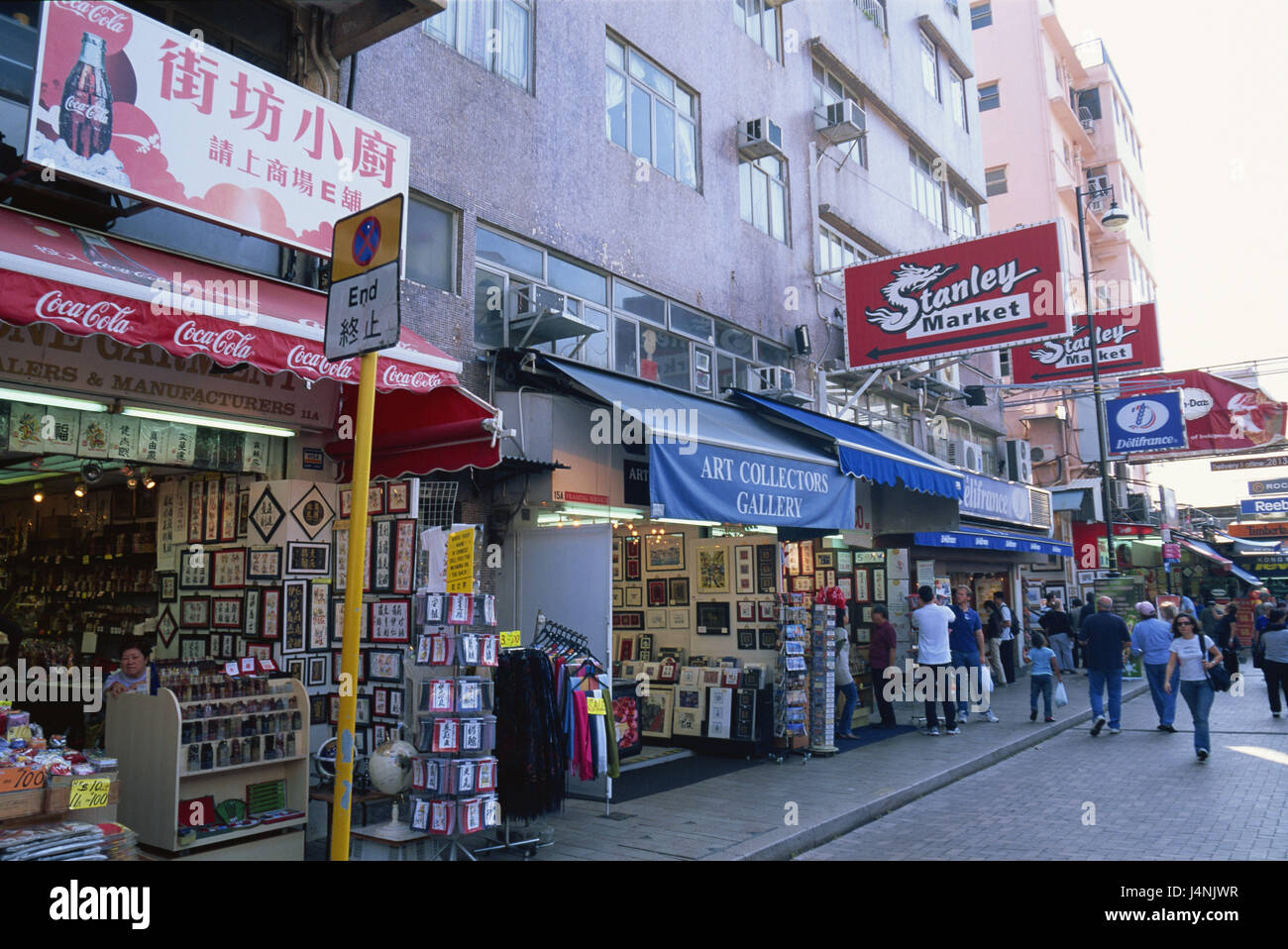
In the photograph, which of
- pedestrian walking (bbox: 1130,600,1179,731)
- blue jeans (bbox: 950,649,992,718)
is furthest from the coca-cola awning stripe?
pedestrian walking (bbox: 1130,600,1179,731)

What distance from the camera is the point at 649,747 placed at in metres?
11.8

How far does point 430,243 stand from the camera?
9.27 metres

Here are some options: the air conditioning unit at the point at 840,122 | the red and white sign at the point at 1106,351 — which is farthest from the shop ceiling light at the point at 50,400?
the red and white sign at the point at 1106,351

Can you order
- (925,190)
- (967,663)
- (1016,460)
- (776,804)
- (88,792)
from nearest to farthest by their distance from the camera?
(88,792)
(776,804)
(967,663)
(925,190)
(1016,460)

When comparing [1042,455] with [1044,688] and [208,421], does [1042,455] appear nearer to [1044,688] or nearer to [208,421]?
[1044,688]

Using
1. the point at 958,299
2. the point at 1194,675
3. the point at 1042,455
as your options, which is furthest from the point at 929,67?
the point at 1194,675

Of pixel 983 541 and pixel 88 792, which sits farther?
pixel 983 541

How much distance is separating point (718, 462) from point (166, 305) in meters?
5.50

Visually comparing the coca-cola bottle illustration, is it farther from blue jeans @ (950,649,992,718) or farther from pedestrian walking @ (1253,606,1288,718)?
pedestrian walking @ (1253,606,1288,718)

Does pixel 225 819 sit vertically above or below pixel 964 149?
below
